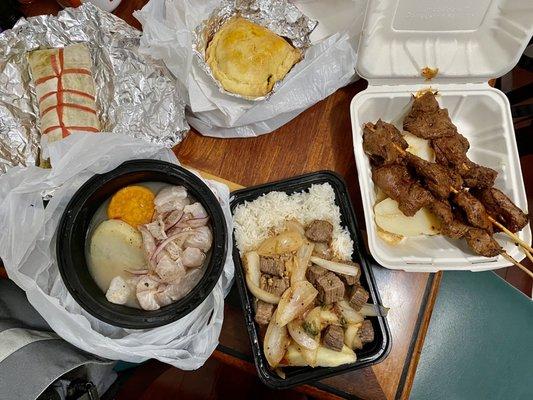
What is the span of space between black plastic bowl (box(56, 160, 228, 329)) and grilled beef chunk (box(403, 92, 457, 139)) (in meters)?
0.66

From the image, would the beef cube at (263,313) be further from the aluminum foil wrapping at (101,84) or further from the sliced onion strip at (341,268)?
the aluminum foil wrapping at (101,84)

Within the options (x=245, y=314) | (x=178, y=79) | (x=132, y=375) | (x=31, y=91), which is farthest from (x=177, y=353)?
(x=31, y=91)

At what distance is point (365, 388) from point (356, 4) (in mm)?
1131

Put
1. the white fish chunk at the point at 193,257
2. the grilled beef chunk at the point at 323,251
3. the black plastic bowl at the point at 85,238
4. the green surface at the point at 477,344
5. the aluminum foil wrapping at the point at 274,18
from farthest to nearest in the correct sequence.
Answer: the green surface at the point at 477,344 < the aluminum foil wrapping at the point at 274,18 < the grilled beef chunk at the point at 323,251 < the white fish chunk at the point at 193,257 < the black plastic bowl at the point at 85,238

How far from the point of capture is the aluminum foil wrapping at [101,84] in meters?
1.45

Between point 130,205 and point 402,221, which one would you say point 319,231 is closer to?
point 402,221

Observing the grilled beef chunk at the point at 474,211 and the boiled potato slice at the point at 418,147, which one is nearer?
the grilled beef chunk at the point at 474,211

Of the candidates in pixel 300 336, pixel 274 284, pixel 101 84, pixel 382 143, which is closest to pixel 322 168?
pixel 382 143

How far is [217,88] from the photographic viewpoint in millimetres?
1413

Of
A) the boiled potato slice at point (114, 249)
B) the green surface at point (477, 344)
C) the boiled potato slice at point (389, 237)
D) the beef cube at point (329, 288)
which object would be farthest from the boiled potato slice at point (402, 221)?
the boiled potato slice at point (114, 249)

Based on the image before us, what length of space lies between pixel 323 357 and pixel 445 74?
0.90 metres

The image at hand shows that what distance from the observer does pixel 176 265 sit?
1.25 meters

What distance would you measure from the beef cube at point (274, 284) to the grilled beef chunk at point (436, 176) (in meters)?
0.51

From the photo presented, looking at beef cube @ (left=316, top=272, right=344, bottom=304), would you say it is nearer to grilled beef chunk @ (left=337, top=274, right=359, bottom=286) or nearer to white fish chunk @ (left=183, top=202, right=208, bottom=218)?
grilled beef chunk @ (left=337, top=274, right=359, bottom=286)
